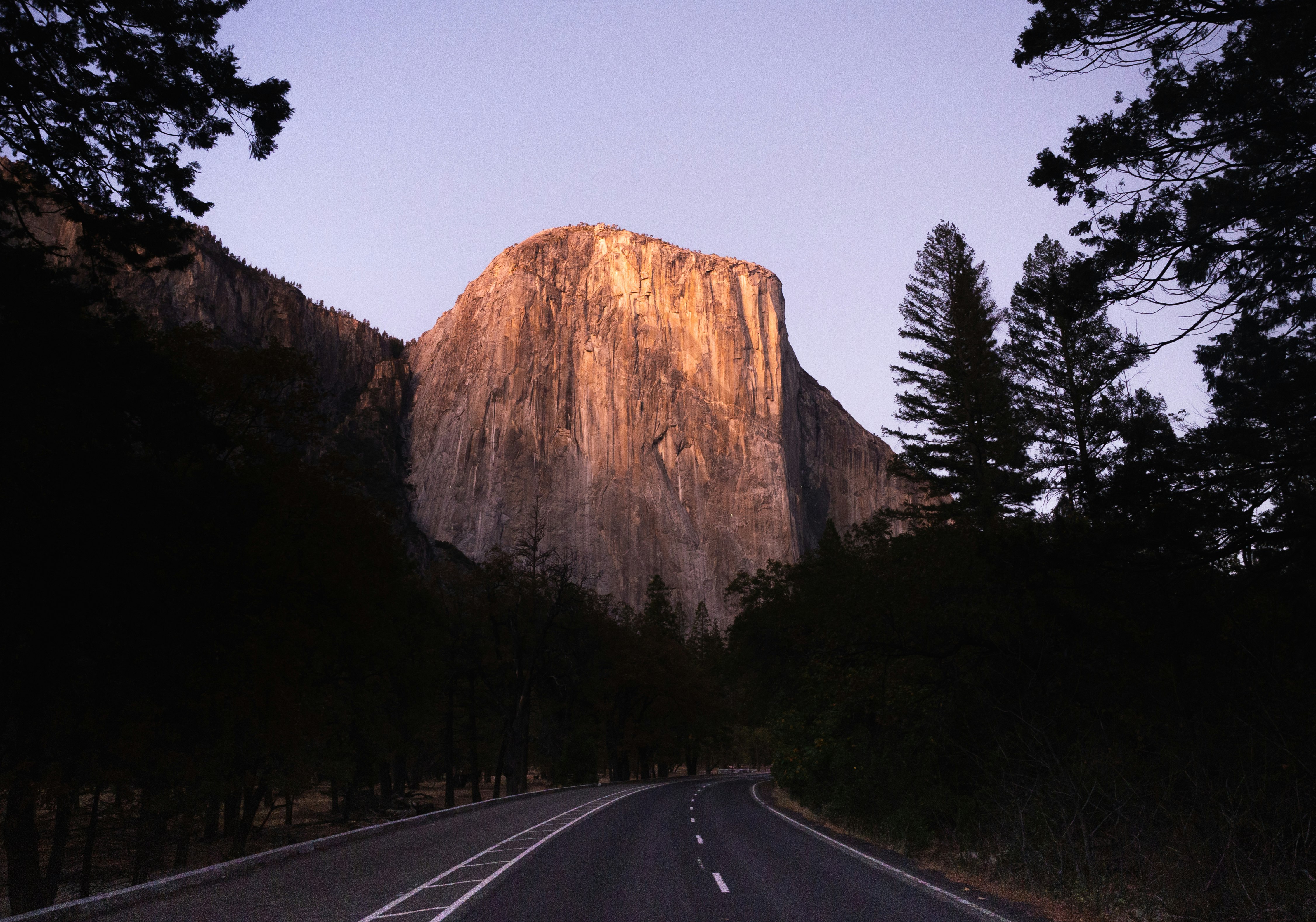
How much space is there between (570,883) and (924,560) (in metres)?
13.1

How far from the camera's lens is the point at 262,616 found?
16594mm

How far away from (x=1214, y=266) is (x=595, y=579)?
3991 inches

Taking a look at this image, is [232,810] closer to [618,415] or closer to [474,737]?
[474,737]

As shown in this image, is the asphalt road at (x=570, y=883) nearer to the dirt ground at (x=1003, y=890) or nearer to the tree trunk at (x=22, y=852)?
the dirt ground at (x=1003, y=890)

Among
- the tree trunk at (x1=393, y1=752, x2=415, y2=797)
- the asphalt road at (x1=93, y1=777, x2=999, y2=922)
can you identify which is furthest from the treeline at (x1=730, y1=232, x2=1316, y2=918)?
the tree trunk at (x1=393, y1=752, x2=415, y2=797)

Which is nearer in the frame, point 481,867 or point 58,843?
point 481,867

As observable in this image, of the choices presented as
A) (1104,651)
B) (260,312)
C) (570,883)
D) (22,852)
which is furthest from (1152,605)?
(260,312)

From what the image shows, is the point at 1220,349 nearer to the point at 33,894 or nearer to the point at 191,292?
the point at 33,894

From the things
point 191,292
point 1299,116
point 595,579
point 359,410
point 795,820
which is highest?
point 191,292

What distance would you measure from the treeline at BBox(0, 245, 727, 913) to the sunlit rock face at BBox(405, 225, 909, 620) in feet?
256

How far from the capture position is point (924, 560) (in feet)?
72.6

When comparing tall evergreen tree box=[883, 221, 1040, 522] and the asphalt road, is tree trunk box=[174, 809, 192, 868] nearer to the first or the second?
the asphalt road

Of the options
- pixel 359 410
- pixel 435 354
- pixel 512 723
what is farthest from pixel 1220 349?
pixel 435 354

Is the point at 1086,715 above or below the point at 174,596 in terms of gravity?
below
